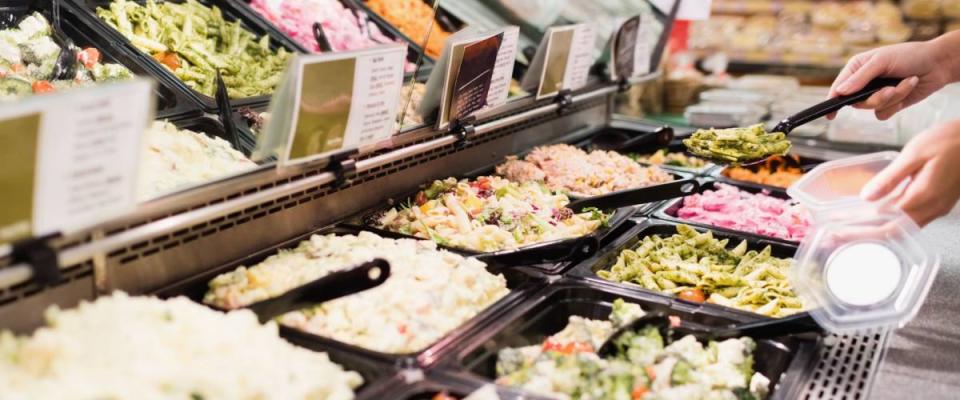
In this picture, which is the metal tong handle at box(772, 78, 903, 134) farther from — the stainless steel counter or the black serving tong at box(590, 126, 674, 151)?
the black serving tong at box(590, 126, 674, 151)

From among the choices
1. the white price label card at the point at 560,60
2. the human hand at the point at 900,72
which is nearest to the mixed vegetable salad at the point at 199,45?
the white price label card at the point at 560,60

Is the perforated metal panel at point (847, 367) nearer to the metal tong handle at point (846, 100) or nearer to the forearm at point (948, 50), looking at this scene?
the metal tong handle at point (846, 100)

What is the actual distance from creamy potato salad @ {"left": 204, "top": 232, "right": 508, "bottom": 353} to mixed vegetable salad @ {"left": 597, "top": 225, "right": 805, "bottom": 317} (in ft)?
1.95

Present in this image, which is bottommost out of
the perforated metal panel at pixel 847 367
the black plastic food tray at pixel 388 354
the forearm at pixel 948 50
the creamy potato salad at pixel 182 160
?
the black plastic food tray at pixel 388 354

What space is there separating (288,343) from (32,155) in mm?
774

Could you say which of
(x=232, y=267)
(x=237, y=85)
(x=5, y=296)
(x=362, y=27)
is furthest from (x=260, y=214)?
(x=362, y=27)

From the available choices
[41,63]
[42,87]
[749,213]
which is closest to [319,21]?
[41,63]

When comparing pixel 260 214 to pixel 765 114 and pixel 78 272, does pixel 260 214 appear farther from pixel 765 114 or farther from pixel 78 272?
pixel 765 114

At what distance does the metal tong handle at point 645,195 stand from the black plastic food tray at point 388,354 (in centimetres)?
67

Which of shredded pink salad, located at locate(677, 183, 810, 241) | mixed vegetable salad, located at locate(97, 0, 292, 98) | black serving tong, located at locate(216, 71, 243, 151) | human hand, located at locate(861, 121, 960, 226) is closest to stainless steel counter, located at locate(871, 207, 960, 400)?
human hand, located at locate(861, 121, 960, 226)

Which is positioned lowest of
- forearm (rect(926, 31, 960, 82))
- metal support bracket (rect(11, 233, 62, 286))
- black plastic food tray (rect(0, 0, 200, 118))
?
metal support bracket (rect(11, 233, 62, 286))

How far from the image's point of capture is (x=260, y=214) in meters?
2.50

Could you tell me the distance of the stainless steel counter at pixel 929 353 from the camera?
6.86 feet

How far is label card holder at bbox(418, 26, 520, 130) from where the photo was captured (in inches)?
116
